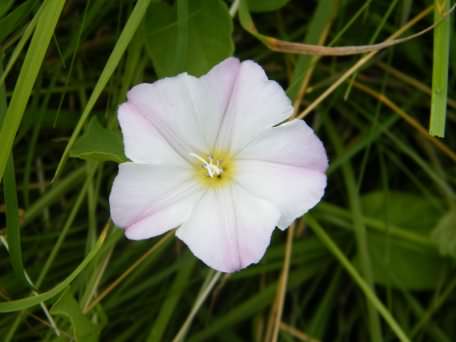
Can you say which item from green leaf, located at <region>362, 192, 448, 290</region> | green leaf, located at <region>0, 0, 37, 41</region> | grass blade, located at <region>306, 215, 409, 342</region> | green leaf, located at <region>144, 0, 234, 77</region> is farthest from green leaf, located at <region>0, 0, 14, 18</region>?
green leaf, located at <region>362, 192, 448, 290</region>

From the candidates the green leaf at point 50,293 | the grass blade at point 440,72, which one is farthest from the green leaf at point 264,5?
the green leaf at point 50,293

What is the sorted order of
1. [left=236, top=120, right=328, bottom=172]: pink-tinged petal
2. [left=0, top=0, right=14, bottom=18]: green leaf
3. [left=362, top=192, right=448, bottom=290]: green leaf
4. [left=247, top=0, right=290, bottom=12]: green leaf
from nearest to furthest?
1. [left=236, top=120, right=328, bottom=172]: pink-tinged petal
2. [left=0, top=0, right=14, bottom=18]: green leaf
3. [left=247, top=0, right=290, bottom=12]: green leaf
4. [left=362, top=192, right=448, bottom=290]: green leaf

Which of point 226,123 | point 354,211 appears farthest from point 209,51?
point 354,211

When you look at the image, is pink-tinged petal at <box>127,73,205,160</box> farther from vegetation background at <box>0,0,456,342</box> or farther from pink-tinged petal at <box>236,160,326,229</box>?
vegetation background at <box>0,0,456,342</box>

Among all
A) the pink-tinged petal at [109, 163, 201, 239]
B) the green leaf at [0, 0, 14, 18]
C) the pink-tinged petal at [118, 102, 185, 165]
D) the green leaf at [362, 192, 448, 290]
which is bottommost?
the green leaf at [362, 192, 448, 290]

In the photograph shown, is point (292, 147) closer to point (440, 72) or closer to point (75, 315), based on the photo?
point (440, 72)

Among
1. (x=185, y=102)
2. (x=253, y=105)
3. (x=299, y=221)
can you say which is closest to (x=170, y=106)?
(x=185, y=102)
